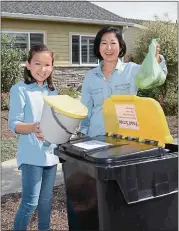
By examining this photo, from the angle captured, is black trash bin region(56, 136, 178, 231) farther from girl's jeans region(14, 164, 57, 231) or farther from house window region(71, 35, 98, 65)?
house window region(71, 35, 98, 65)

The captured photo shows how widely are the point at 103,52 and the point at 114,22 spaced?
1399cm

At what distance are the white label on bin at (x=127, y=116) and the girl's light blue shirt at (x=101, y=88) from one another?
0.24 m

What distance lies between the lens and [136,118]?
8.13 feet

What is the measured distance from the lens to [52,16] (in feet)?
47.1

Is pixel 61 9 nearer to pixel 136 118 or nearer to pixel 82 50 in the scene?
pixel 82 50

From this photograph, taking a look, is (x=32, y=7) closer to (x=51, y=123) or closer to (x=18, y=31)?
(x=18, y=31)

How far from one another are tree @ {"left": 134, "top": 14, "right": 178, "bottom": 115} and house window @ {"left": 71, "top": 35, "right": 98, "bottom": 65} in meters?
2.40

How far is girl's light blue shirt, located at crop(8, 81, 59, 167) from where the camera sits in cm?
270

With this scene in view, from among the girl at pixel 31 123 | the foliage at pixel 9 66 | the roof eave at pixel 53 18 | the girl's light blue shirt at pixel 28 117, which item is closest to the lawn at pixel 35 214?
the girl at pixel 31 123

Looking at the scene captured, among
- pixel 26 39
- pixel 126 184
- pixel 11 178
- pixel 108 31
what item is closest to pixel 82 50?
pixel 26 39

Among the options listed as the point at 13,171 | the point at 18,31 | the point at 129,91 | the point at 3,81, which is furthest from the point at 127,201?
the point at 18,31

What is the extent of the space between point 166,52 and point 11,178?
863cm

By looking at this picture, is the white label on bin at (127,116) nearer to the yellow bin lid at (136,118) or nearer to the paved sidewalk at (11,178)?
the yellow bin lid at (136,118)

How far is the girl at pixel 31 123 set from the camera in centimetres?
271
